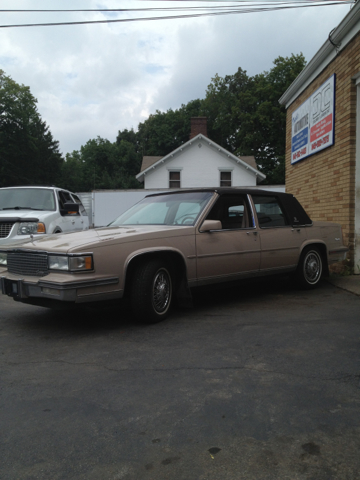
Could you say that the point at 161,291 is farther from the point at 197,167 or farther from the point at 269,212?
the point at 197,167

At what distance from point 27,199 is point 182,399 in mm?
7108

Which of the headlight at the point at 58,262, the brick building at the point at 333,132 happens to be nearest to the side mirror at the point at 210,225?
the headlight at the point at 58,262

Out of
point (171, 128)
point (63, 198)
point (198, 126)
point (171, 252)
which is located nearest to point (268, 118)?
point (198, 126)

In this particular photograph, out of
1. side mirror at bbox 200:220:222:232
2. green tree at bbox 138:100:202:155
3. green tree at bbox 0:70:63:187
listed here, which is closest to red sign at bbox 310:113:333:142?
side mirror at bbox 200:220:222:232

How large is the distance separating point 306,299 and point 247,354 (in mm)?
2660

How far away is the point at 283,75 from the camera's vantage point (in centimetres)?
4091

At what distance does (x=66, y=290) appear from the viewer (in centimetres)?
400

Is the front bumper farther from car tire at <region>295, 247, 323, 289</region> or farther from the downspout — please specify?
the downspout

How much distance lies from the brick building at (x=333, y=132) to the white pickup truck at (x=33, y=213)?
16.9 feet

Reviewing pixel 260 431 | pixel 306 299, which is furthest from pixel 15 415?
pixel 306 299

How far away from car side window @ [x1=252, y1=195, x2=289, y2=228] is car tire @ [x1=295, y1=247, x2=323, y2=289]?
66cm

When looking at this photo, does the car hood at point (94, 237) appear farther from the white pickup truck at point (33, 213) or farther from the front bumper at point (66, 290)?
the white pickup truck at point (33, 213)

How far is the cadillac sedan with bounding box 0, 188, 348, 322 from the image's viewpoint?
13.7ft

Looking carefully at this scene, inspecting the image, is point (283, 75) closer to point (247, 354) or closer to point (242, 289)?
point (242, 289)
